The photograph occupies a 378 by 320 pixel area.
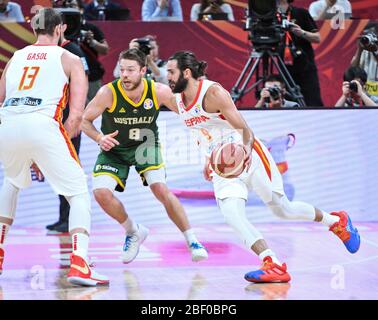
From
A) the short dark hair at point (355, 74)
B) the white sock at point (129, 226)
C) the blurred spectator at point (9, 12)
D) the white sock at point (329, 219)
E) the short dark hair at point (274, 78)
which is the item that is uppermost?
the blurred spectator at point (9, 12)

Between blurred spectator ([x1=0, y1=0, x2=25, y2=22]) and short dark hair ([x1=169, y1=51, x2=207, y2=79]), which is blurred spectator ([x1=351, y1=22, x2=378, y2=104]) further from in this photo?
blurred spectator ([x1=0, y1=0, x2=25, y2=22])

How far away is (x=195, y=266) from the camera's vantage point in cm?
877

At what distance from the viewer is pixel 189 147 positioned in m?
11.2

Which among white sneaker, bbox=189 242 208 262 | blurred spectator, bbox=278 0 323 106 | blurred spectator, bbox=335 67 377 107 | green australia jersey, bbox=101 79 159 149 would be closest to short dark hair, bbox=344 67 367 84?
blurred spectator, bbox=335 67 377 107

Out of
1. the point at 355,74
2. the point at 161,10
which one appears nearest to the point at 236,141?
the point at 355,74

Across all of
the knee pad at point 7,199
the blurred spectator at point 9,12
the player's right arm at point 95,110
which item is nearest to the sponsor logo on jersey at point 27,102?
the knee pad at point 7,199

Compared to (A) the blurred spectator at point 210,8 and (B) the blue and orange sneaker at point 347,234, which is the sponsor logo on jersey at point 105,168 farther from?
(A) the blurred spectator at point 210,8

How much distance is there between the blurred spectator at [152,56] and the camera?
450 inches

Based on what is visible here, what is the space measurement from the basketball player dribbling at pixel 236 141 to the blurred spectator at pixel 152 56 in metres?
3.11

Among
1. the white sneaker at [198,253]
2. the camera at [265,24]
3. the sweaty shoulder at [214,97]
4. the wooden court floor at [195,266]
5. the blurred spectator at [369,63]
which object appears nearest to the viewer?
the wooden court floor at [195,266]
